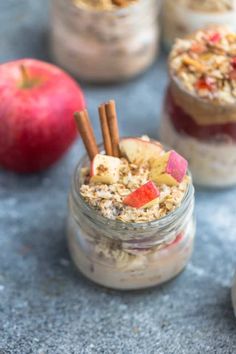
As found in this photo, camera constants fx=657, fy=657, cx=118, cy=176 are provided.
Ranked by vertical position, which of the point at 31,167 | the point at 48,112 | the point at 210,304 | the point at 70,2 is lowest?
the point at 210,304

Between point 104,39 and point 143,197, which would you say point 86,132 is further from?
point 104,39

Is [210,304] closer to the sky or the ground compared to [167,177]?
closer to the ground

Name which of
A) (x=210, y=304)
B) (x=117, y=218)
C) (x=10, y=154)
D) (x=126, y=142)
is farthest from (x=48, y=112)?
(x=210, y=304)

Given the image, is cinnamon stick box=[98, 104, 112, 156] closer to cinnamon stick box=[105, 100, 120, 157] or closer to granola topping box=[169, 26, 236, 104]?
cinnamon stick box=[105, 100, 120, 157]

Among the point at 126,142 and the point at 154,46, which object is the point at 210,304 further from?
the point at 154,46

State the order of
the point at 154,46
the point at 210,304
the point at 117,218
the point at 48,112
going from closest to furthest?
the point at 117,218 → the point at 210,304 → the point at 48,112 → the point at 154,46

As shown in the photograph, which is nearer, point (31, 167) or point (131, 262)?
point (131, 262)

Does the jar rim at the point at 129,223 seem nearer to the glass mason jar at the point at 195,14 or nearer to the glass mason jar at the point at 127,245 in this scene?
the glass mason jar at the point at 127,245
